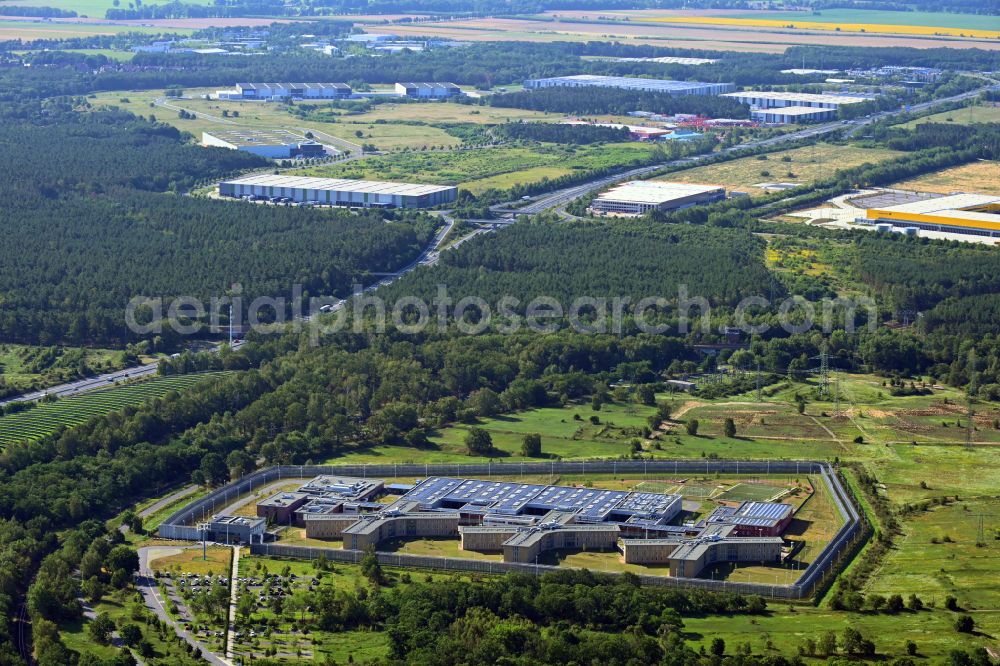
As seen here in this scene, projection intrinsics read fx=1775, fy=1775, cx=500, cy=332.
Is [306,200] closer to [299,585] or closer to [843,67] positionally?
[299,585]

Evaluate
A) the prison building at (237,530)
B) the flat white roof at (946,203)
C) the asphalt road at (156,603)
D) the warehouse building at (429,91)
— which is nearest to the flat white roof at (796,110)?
the warehouse building at (429,91)

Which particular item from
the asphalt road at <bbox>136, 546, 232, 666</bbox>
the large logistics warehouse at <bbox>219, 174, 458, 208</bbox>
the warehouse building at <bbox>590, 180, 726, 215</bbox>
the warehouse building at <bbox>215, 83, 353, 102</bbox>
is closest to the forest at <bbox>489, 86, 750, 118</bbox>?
the warehouse building at <bbox>215, 83, 353, 102</bbox>

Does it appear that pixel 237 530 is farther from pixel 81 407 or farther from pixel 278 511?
pixel 81 407

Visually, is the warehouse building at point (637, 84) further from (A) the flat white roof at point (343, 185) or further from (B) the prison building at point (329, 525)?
(B) the prison building at point (329, 525)

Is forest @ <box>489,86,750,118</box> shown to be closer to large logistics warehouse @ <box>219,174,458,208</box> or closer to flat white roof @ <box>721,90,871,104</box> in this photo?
flat white roof @ <box>721,90,871,104</box>

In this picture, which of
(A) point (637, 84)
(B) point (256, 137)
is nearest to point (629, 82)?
(A) point (637, 84)

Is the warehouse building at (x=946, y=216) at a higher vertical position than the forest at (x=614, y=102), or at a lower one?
lower
